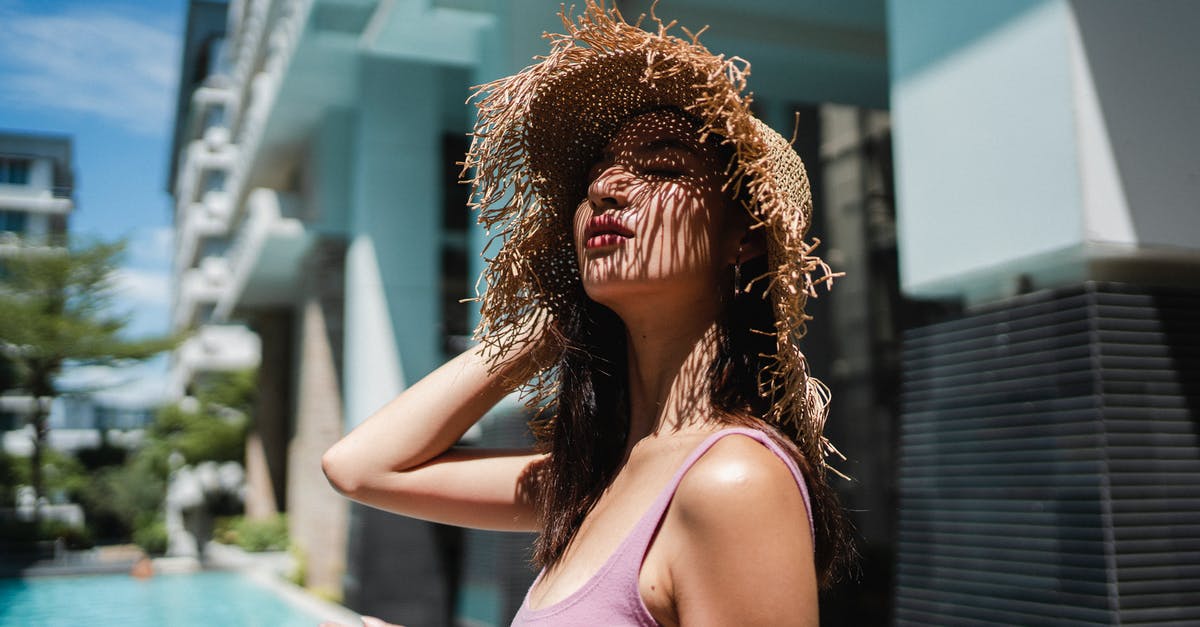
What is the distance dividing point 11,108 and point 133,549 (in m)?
14.6

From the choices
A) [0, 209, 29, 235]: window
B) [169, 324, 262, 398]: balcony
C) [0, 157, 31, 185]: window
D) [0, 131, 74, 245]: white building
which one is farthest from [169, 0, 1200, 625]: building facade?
[169, 324, 262, 398]: balcony

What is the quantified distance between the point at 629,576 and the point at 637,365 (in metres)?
0.29

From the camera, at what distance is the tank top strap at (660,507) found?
0.90 metres

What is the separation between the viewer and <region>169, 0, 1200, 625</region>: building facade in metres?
2.09

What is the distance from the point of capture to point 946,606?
2.36 meters

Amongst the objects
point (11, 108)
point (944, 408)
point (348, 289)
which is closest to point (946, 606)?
point (944, 408)

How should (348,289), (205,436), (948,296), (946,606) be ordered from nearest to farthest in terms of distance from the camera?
1. (946,606)
2. (948,296)
3. (348,289)
4. (205,436)

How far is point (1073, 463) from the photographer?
204 cm

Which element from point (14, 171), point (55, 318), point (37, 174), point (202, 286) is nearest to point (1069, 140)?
point (37, 174)

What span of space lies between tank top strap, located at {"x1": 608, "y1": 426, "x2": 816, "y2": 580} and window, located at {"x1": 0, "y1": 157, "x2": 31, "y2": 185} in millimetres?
16010

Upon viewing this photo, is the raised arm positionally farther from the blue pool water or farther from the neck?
the blue pool water

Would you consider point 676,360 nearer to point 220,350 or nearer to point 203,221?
point 220,350

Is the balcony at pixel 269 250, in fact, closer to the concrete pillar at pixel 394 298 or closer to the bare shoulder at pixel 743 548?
the concrete pillar at pixel 394 298

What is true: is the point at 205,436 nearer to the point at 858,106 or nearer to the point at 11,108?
the point at 11,108
